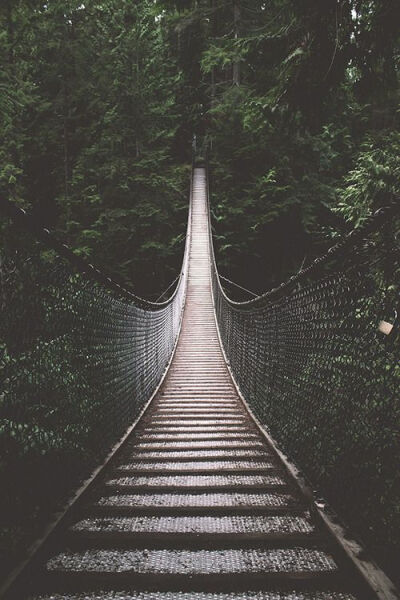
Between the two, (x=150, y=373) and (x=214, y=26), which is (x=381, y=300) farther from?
(x=214, y=26)

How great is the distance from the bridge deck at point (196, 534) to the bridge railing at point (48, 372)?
20cm

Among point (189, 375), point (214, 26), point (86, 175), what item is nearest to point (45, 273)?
point (189, 375)

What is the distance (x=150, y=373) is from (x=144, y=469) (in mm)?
2676

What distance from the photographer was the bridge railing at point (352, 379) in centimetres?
154

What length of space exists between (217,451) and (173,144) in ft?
69.9

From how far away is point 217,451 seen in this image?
9.25ft

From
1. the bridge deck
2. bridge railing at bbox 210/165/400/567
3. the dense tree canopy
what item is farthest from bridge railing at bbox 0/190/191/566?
Answer: the dense tree canopy

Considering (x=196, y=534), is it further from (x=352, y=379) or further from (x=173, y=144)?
(x=173, y=144)

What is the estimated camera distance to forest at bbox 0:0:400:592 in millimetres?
2906

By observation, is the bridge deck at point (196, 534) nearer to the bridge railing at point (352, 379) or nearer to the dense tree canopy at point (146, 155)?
the bridge railing at point (352, 379)

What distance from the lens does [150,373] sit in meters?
5.05

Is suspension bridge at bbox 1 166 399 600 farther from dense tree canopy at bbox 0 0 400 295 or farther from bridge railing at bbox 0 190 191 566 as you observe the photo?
dense tree canopy at bbox 0 0 400 295

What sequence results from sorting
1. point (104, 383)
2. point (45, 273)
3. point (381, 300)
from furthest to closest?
point (104, 383)
point (45, 273)
point (381, 300)

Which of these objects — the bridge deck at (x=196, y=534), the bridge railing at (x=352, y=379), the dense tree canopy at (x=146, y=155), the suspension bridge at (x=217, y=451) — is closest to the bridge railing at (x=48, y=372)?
the suspension bridge at (x=217, y=451)
